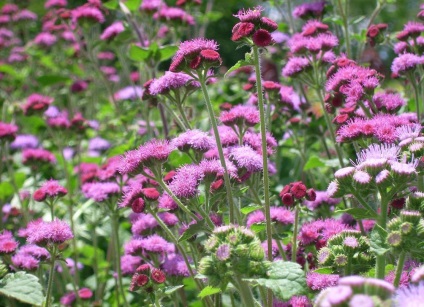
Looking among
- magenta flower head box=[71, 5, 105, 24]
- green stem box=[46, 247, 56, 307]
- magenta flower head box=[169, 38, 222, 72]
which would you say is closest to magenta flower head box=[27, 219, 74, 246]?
green stem box=[46, 247, 56, 307]

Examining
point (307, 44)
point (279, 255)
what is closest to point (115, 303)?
point (279, 255)

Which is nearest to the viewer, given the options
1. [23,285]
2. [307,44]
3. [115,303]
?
[23,285]

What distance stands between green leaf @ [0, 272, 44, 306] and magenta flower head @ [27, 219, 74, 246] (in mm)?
168

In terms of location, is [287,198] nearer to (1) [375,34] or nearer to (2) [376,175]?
(2) [376,175]

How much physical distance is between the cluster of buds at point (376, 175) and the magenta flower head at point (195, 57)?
630 millimetres

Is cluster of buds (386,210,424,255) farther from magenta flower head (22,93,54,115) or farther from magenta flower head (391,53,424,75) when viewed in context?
magenta flower head (22,93,54,115)

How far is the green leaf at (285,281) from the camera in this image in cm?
170

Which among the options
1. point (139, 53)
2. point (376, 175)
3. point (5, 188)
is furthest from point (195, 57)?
point (5, 188)

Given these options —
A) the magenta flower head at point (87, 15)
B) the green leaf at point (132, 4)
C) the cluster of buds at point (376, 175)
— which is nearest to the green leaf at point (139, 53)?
the green leaf at point (132, 4)

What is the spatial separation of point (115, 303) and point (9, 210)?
1236mm

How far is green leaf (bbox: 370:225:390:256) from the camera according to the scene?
1.74 metres

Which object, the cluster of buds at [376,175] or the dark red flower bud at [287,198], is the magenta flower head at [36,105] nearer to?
the dark red flower bud at [287,198]

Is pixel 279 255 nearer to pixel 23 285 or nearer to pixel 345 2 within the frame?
pixel 23 285

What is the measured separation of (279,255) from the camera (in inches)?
106
